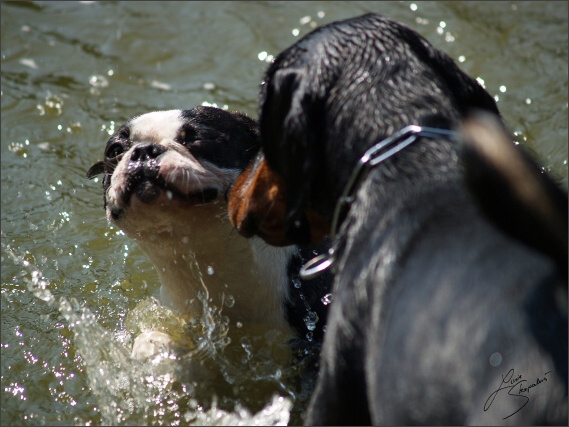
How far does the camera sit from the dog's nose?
346 cm

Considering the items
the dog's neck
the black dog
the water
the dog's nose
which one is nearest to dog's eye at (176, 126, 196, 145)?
the dog's nose

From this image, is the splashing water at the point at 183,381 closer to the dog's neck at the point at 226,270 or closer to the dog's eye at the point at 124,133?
the dog's neck at the point at 226,270

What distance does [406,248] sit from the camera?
6.68 ft

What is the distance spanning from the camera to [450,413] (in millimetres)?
1911

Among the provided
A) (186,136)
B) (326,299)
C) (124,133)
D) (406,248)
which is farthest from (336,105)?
(124,133)

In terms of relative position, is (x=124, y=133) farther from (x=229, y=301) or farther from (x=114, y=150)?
(x=229, y=301)

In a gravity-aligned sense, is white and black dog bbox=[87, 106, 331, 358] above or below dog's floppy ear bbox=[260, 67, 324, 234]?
below

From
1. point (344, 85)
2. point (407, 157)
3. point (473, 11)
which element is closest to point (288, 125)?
point (344, 85)

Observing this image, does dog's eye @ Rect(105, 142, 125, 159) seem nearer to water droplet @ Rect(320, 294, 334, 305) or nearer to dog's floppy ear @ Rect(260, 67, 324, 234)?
water droplet @ Rect(320, 294, 334, 305)

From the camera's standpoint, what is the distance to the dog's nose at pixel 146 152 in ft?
11.4

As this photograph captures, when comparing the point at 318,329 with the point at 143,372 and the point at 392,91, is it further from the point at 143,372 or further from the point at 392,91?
the point at 392,91

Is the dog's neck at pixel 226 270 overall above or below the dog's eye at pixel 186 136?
below

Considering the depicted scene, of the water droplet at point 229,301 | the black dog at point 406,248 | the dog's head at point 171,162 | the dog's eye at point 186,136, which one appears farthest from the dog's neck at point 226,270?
the black dog at point 406,248

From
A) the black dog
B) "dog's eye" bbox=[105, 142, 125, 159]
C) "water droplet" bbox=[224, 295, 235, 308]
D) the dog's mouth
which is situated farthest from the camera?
"dog's eye" bbox=[105, 142, 125, 159]
